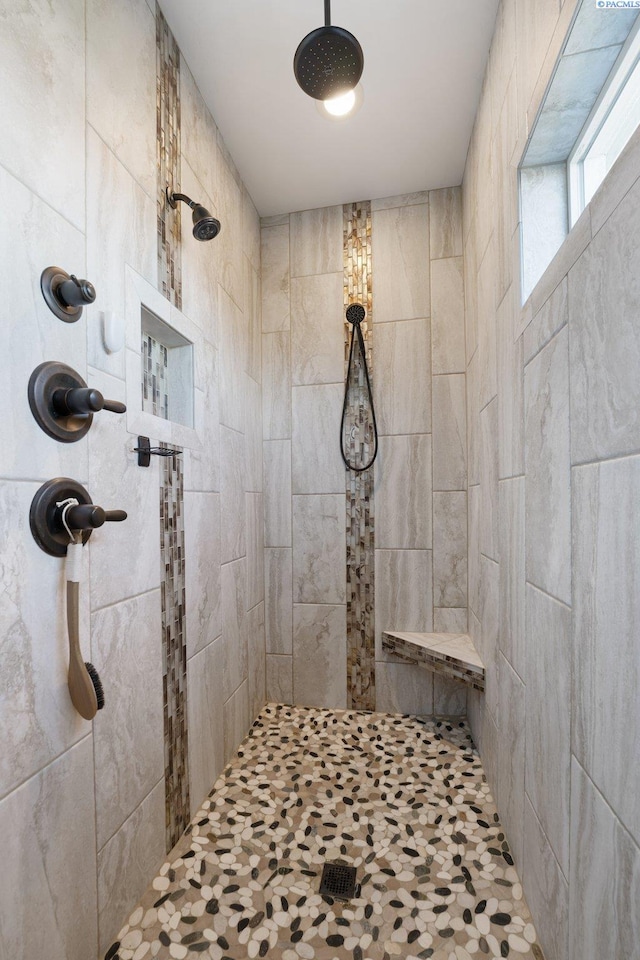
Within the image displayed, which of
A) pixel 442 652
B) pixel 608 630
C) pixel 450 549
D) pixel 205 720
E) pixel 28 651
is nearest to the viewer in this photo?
pixel 608 630

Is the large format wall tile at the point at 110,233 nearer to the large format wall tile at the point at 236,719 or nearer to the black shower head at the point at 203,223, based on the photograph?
the black shower head at the point at 203,223

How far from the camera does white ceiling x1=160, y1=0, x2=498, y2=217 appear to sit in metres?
1.39

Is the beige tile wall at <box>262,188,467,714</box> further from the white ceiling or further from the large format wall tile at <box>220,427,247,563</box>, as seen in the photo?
the large format wall tile at <box>220,427,247,563</box>

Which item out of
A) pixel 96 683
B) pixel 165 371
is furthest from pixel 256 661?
pixel 165 371

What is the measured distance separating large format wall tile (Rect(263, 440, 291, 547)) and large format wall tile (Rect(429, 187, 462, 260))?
1240mm

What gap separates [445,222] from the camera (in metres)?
2.21

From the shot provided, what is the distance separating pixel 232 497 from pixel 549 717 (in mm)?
1384

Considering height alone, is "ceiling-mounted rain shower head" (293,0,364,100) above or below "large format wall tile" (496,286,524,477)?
above

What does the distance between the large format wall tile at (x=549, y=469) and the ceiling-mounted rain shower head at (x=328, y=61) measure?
0.92 meters

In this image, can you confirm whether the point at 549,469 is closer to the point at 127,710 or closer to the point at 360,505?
the point at 127,710

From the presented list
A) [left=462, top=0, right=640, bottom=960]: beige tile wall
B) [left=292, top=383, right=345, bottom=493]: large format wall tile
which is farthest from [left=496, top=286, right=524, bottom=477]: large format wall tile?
[left=292, top=383, right=345, bottom=493]: large format wall tile

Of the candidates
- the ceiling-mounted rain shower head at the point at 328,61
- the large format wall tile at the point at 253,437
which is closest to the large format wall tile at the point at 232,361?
the large format wall tile at the point at 253,437

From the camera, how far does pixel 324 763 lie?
180 centimetres

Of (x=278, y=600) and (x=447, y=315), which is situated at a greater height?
(x=447, y=315)
